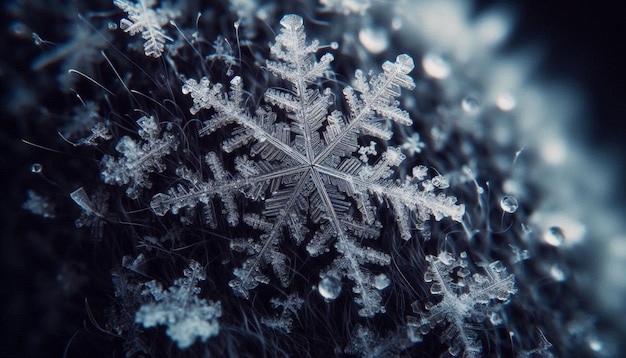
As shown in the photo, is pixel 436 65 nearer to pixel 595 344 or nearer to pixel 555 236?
pixel 555 236

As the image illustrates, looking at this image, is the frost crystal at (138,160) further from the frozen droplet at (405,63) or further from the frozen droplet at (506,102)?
the frozen droplet at (506,102)

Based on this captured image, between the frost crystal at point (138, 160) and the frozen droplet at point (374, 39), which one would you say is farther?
the frozen droplet at point (374, 39)

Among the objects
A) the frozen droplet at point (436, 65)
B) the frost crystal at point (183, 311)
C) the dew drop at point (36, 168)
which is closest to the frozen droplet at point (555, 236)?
the frozen droplet at point (436, 65)

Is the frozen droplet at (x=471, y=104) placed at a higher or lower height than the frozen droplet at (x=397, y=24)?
lower

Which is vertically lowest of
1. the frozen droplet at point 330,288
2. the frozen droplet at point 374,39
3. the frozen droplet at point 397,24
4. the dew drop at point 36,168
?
the dew drop at point 36,168

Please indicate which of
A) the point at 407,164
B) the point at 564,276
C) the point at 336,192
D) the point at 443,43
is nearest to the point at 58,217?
the point at 336,192

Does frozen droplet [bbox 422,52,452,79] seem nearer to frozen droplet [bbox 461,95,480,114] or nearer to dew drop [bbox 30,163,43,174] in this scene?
frozen droplet [bbox 461,95,480,114]

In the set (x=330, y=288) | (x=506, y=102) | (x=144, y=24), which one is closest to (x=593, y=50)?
(x=506, y=102)
